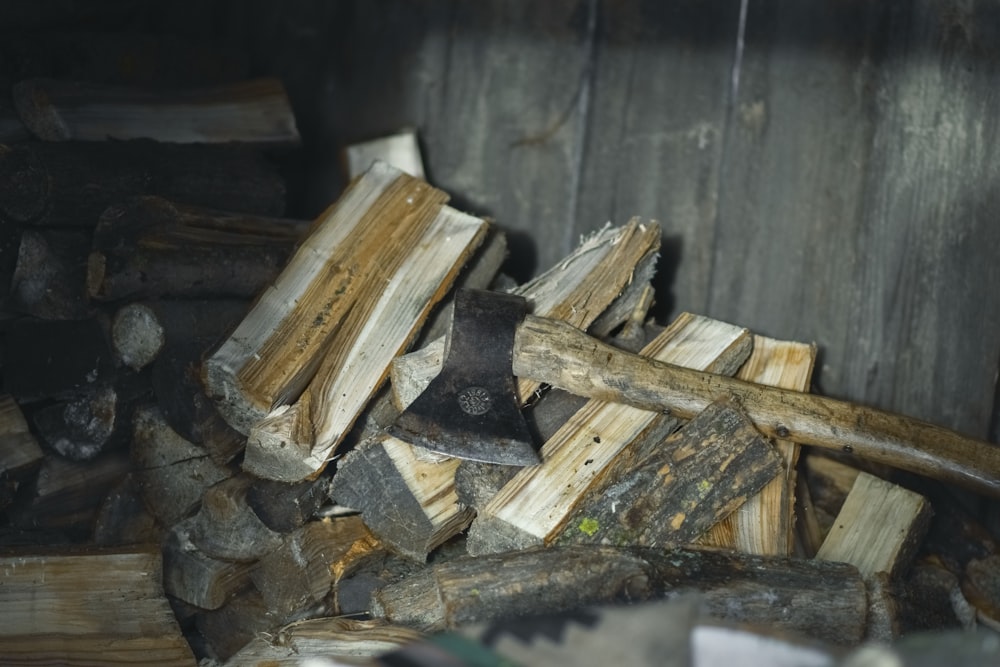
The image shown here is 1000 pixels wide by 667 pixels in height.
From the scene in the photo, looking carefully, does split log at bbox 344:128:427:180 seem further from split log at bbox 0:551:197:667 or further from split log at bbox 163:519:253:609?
split log at bbox 0:551:197:667

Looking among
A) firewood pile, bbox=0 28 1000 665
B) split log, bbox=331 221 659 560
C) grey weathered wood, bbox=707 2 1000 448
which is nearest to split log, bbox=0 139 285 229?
firewood pile, bbox=0 28 1000 665

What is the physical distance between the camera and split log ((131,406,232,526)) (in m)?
2.89

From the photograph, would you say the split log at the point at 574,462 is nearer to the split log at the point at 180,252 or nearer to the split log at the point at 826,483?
the split log at the point at 826,483

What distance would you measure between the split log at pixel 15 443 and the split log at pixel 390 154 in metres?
1.41

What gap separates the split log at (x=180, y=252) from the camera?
2781 mm

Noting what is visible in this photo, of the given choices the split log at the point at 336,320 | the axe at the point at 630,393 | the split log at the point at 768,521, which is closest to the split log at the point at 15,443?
the split log at the point at 336,320

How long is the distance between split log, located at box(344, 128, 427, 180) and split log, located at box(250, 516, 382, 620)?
141 cm

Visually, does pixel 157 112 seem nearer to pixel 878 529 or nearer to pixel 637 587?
pixel 637 587

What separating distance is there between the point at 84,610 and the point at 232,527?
0.42 metres

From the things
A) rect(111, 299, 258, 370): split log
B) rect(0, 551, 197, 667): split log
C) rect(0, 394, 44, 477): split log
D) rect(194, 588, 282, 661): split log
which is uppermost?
rect(111, 299, 258, 370): split log

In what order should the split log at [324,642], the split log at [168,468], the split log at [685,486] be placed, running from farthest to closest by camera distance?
the split log at [168,468] → the split log at [685,486] → the split log at [324,642]

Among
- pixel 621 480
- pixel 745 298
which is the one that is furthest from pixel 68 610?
pixel 745 298

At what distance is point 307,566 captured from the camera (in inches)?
109

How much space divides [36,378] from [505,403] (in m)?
1.33
